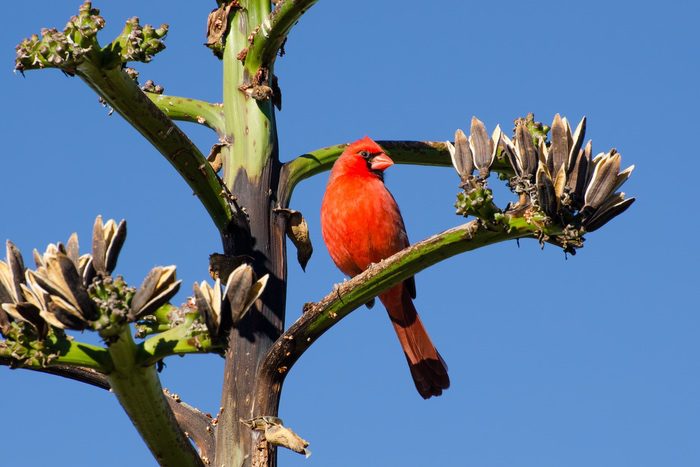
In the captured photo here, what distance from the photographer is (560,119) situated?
256 centimetres

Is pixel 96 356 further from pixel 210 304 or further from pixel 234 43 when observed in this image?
pixel 234 43

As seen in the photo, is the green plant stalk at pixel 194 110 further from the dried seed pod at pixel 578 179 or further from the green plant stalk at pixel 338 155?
the dried seed pod at pixel 578 179

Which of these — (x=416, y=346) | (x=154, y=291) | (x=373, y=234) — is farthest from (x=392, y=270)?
(x=416, y=346)

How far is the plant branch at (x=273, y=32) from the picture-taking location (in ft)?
9.48

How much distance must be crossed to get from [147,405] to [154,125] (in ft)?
2.84

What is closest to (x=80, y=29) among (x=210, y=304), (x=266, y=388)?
(x=210, y=304)

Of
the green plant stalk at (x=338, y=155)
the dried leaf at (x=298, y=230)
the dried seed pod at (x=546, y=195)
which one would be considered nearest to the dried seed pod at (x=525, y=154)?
the dried seed pod at (x=546, y=195)

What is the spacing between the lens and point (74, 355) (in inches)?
83.0

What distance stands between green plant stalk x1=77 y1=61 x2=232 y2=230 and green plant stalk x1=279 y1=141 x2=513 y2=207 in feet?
1.10

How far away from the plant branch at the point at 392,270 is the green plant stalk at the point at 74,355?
0.55 metres

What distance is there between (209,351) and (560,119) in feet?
3.70

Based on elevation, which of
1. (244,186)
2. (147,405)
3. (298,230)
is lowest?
(147,405)

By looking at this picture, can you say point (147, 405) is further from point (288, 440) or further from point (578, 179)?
point (578, 179)

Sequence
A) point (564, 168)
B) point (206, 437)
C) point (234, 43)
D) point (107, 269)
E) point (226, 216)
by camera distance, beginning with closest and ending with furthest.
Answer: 1. point (107, 269)
2. point (564, 168)
3. point (206, 437)
4. point (226, 216)
5. point (234, 43)
